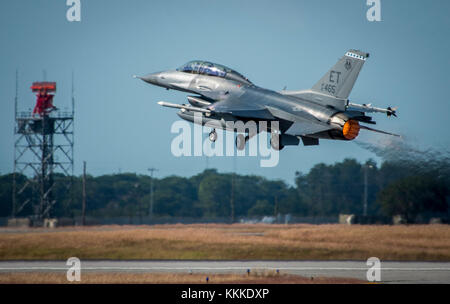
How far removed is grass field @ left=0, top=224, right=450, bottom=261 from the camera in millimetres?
53094

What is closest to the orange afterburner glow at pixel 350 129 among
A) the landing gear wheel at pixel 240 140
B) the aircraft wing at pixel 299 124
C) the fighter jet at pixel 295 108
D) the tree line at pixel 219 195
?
the fighter jet at pixel 295 108

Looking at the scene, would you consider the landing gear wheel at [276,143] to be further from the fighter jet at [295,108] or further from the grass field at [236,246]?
the grass field at [236,246]

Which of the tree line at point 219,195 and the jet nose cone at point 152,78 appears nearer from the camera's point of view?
the jet nose cone at point 152,78

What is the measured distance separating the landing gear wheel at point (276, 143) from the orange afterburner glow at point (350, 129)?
9.55ft

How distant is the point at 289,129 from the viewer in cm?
2911

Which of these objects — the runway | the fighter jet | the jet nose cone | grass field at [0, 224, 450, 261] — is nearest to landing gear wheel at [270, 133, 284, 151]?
the fighter jet

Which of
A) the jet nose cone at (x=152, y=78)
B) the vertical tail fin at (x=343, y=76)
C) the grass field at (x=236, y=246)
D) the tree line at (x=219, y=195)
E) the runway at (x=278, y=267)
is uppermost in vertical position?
the jet nose cone at (x=152, y=78)

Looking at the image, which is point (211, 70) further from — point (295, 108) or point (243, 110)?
point (295, 108)

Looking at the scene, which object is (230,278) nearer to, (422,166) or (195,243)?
(422,166)

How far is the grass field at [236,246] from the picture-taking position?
174 feet

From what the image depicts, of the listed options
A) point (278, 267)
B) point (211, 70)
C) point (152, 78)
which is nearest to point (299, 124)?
point (211, 70)

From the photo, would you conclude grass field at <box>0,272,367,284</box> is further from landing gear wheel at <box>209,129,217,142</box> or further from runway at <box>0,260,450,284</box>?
landing gear wheel at <box>209,129,217,142</box>

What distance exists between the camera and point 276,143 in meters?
30.2
